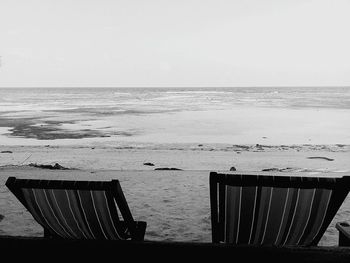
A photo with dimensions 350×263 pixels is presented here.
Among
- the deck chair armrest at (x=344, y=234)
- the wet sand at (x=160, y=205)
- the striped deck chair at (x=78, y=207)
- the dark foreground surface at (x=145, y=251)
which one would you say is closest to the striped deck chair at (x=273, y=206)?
the deck chair armrest at (x=344, y=234)

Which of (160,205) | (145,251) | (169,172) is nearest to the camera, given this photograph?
(145,251)

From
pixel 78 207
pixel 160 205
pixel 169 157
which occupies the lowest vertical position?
pixel 169 157

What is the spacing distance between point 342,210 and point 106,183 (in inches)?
141

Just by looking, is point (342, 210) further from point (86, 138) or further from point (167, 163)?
point (86, 138)

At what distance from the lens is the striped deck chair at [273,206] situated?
1.92 meters

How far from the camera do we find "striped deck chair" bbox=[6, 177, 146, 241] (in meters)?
1.98

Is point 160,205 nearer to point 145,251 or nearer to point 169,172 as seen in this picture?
point 169,172

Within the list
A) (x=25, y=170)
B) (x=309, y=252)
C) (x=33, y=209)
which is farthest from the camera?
(x=25, y=170)

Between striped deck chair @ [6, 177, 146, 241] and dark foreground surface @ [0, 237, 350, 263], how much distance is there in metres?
0.28

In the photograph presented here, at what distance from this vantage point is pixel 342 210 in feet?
15.0

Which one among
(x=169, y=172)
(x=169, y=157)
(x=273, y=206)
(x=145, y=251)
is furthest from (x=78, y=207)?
(x=169, y=157)

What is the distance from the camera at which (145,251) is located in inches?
68.3

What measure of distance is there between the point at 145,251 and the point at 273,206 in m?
0.73

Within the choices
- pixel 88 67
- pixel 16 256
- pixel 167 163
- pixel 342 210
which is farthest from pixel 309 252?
pixel 88 67
